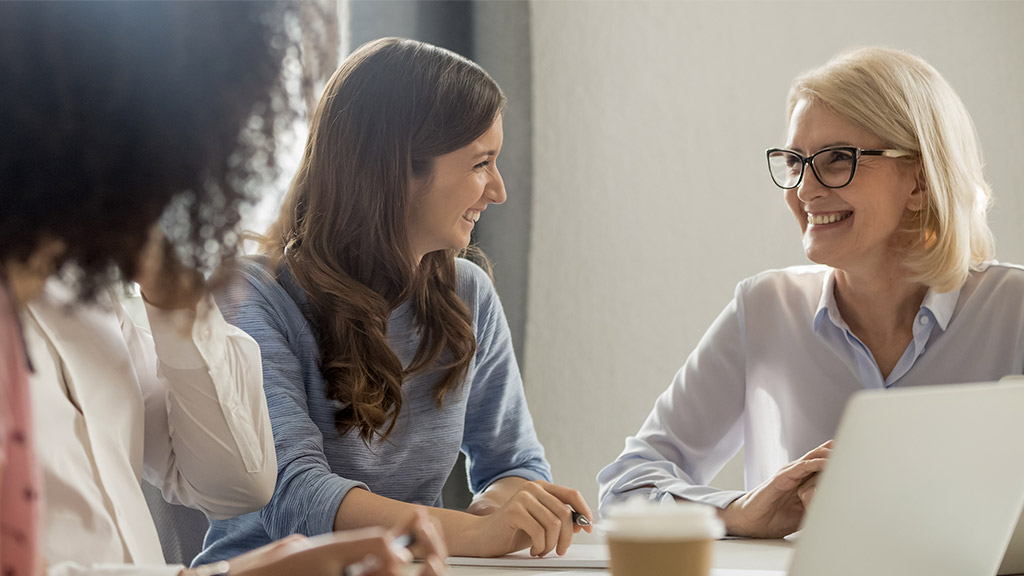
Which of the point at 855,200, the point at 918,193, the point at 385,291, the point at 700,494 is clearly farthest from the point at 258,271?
the point at 918,193

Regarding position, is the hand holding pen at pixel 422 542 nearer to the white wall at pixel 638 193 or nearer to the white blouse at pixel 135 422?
the white blouse at pixel 135 422

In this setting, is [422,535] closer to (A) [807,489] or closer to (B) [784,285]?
(A) [807,489]

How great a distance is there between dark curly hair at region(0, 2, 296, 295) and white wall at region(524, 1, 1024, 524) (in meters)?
1.92

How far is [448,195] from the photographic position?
1.54m

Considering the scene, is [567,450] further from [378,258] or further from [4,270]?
[4,270]

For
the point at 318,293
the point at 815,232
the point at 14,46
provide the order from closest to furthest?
the point at 14,46, the point at 318,293, the point at 815,232

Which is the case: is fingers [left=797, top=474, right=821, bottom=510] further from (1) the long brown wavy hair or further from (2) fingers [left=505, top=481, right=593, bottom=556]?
(1) the long brown wavy hair

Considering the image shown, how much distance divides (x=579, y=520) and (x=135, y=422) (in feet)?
1.77

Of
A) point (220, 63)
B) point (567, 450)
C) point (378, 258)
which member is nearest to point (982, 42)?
point (567, 450)

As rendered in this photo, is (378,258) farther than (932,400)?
Yes

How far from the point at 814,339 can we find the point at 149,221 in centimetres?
124

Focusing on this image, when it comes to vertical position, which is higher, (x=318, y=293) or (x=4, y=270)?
(x=4, y=270)

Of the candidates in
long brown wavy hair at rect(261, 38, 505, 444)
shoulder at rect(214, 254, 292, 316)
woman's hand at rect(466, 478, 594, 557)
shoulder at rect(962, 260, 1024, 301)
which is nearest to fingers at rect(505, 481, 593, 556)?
woman's hand at rect(466, 478, 594, 557)

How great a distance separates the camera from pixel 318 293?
4.77ft
